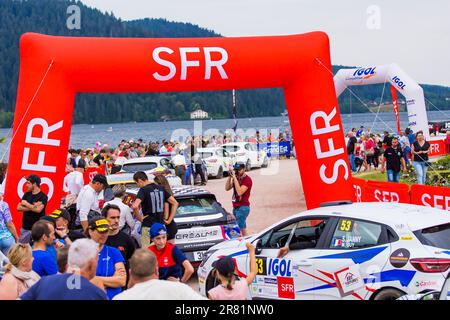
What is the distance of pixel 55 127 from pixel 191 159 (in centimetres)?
1495

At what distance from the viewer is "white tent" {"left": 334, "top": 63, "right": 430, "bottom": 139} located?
29.1 metres

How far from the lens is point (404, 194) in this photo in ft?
46.1

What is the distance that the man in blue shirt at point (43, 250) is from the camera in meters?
7.12

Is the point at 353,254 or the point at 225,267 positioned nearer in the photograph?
the point at 225,267

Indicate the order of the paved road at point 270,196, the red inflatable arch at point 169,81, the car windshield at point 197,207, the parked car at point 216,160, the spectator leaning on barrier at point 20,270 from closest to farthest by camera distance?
the spectator leaning on barrier at point 20,270, the car windshield at point 197,207, the red inflatable arch at point 169,81, the paved road at point 270,196, the parked car at point 216,160

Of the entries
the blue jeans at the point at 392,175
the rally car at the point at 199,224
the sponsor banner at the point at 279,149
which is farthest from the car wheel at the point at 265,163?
the rally car at the point at 199,224

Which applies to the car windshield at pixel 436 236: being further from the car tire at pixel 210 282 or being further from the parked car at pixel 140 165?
the parked car at pixel 140 165

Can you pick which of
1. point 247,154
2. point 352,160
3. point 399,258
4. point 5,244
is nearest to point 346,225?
point 399,258

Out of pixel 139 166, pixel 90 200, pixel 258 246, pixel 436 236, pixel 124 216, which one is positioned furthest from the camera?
pixel 139 166

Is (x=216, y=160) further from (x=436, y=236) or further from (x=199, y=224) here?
(x=436, y=236)

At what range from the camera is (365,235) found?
8430 millimetres

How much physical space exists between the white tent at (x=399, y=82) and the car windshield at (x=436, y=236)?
21.4 m

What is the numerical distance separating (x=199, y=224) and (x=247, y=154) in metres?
21.3
